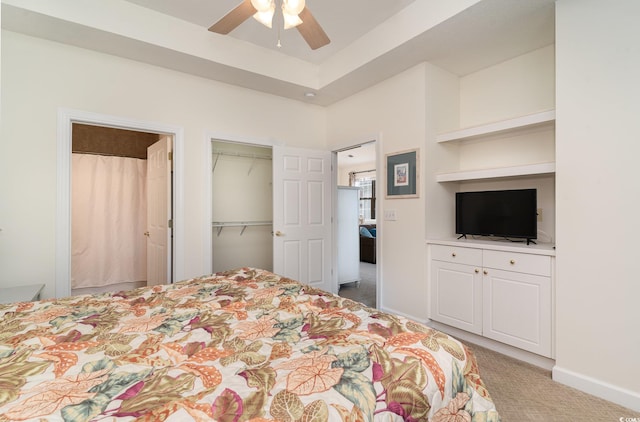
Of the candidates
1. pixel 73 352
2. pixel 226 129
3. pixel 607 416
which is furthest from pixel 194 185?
pixel 607 416

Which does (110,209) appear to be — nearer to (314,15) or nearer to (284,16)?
(314,15)

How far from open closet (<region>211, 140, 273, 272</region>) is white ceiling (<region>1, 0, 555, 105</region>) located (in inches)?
44.3

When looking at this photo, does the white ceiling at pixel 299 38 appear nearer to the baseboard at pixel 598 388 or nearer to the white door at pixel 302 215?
the white door at pixel 302 215

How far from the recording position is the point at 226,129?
361 centimetres

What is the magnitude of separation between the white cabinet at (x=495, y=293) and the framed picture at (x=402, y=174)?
2.11 feet

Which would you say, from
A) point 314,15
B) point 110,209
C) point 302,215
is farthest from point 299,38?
point 110,209

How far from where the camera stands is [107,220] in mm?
4531

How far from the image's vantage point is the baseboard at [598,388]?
1.90 m

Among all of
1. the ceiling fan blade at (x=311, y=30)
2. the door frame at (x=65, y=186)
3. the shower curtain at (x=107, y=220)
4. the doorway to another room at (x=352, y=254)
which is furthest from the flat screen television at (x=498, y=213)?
the shower curtain at (x=107, y=220)

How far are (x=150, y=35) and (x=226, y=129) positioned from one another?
1.12m

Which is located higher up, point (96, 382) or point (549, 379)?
point (96, 382)

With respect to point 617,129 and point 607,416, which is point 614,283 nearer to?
point 607,416

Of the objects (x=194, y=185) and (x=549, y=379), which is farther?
(x=194, y=185)

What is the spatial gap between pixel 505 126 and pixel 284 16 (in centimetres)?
201
